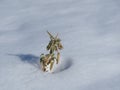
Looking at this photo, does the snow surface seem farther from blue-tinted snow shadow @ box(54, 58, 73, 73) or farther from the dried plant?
the dried plant

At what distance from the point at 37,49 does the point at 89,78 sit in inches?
72.8

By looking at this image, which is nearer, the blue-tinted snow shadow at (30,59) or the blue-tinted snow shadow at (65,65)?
the blue-tinted snow shadow at (65,65)

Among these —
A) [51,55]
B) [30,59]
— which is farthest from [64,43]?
[51,55]

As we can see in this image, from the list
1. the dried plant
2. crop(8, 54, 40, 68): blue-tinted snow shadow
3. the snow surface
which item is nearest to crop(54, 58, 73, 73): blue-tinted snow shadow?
the snow surface

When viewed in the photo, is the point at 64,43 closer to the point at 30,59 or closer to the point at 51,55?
the point at 30,59

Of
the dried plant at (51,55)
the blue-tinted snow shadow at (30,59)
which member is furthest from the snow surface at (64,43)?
the dried plant at (51,55)

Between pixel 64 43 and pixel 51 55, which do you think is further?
pixel 64 43

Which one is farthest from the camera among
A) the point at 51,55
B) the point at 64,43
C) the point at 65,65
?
the point at 64,43

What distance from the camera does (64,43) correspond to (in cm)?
762

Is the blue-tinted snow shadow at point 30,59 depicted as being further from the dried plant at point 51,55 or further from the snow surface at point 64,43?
the dried plant at point 51,55

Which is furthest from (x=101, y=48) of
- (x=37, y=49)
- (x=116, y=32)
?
(x=37, y=49)

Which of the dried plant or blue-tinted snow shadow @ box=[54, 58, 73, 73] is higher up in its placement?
the dried plant

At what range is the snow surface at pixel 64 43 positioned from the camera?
20.0 ft

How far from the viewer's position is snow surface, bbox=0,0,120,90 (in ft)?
20.0
